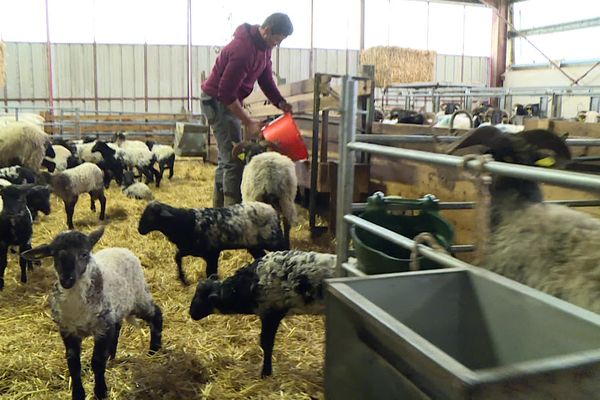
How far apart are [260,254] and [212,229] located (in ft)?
1.57

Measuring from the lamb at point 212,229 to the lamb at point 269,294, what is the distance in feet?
4.21

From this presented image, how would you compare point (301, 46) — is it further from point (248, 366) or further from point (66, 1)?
point (248, 366)

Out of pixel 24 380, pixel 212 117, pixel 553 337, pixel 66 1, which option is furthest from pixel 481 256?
pixel 66 1

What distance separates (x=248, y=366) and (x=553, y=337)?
2290 mm

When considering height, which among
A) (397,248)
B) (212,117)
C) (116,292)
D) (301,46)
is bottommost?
(116,292)

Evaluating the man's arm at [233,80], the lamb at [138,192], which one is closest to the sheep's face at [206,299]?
→ the man's arm at [233,80]

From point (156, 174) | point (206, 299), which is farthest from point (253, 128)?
point (156, 174)

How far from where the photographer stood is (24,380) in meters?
3.20

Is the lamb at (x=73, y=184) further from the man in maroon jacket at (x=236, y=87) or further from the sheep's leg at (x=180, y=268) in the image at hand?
the sheep's leg at (x=180, y=268)

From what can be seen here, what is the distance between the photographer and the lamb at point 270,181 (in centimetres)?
548

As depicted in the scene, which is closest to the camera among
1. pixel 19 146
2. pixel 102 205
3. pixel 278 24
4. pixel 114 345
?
pixel 114 345

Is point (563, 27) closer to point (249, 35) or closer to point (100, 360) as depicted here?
point (249, 35)

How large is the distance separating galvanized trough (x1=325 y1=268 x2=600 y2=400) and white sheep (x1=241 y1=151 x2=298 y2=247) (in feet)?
12.5

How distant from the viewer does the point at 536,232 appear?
239cm
